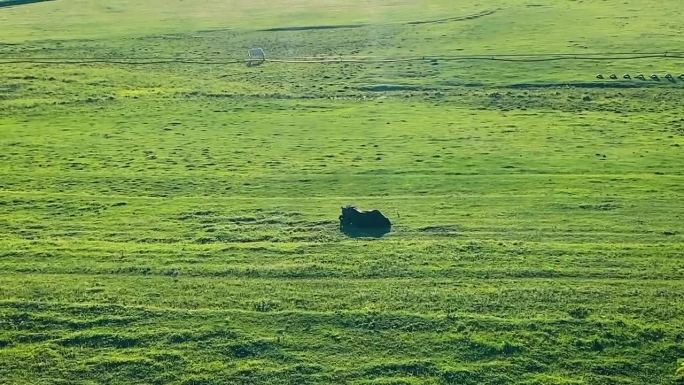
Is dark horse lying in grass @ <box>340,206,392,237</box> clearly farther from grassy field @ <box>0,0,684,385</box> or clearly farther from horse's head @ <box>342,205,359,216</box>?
grassy field @ <box>0,0,684,385</box>

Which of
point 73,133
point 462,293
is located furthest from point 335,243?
point 73,133

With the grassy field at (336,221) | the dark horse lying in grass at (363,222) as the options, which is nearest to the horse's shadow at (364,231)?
the dark horse lying in grass at (363,222)

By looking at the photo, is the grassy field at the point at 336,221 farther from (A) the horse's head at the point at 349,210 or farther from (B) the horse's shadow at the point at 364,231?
(A) the horse's head at the point at 349,210

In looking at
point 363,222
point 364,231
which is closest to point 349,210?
point 363,222

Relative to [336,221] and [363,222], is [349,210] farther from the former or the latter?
[336,221]

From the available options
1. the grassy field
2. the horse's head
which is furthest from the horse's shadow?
the horse's head

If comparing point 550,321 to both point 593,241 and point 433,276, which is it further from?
point 593,241

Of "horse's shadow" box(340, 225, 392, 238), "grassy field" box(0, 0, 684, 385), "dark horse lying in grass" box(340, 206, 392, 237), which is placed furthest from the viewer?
"dark horse lying in grass" box(340, 206, 392, 237)
